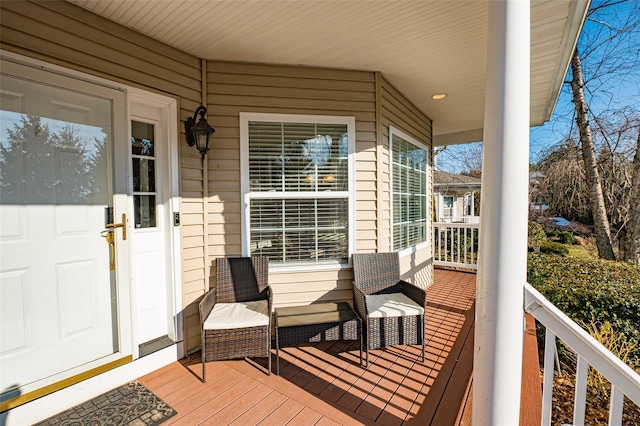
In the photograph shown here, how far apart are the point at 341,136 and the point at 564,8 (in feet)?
6.45

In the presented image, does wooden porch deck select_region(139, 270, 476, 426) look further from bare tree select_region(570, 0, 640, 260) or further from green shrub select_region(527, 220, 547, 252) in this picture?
bare tree select_region(570, 0, 640, 260)

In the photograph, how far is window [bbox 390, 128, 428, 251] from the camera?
3736 millimetres

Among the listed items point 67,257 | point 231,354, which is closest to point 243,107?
point 67,257

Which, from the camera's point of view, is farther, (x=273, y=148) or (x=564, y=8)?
(x=273, y=148)

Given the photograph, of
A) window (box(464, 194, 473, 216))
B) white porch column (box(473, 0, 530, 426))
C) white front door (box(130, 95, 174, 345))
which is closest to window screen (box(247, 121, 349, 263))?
white front door (box(130, 95, 174, 345))

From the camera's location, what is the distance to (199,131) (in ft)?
8.50

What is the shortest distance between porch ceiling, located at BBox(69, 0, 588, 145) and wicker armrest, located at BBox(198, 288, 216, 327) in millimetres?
2192

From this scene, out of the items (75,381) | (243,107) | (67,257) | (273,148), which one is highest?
(243,107)

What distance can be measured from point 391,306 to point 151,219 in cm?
232

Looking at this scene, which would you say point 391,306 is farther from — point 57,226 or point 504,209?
point 57,226

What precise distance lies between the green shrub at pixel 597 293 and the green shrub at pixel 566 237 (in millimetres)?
8959

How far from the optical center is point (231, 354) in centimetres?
230

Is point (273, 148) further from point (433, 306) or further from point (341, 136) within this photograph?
point (433, 306)

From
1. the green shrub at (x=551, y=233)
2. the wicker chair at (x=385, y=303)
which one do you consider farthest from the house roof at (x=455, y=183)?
the wicker chair at (x=385, y=303)
